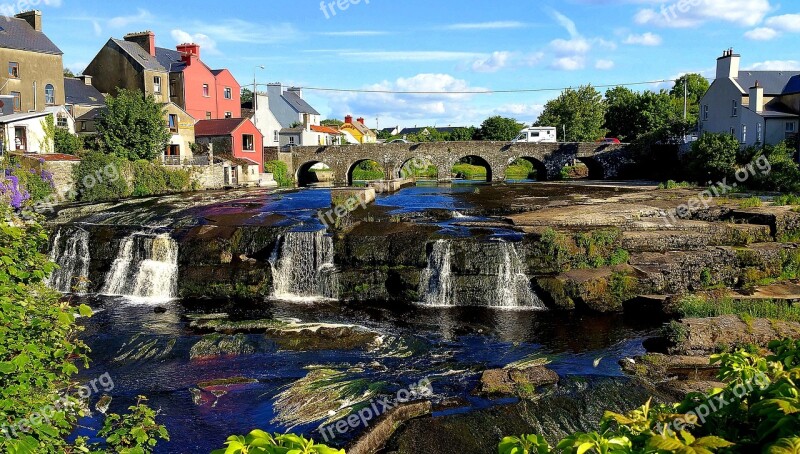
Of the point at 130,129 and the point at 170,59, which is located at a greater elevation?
the point at 170,59

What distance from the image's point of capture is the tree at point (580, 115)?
108625 mm

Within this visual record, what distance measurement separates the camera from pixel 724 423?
4801mm

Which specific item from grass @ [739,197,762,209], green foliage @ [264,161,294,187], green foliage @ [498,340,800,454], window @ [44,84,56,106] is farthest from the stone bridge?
green foliage @ [498,340,800,454]

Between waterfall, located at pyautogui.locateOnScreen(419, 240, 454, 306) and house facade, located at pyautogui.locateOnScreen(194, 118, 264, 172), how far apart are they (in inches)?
1569

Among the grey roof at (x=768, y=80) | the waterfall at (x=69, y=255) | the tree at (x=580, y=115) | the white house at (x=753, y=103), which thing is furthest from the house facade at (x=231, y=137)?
the tree at (x=580, y=115)

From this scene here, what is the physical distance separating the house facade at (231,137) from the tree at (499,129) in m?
63.9

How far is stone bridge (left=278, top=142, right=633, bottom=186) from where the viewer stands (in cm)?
7094

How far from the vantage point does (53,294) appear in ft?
31.0

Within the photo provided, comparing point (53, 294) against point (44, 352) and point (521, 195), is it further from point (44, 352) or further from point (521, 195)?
point (521, 195)

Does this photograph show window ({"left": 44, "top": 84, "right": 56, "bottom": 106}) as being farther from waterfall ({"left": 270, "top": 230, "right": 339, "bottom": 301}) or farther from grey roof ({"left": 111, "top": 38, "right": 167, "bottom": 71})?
waterfall ({"left": 270, "top": 230, "right": 339, "bottom": 301})

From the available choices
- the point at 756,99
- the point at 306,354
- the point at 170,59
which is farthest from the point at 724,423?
the point at 170,59

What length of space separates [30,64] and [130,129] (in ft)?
35.6

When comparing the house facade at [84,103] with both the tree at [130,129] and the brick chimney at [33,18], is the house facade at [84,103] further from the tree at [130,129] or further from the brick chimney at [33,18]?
the brick chimney at [33,18]

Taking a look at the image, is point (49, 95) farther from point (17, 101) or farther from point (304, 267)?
point (304, 267)
